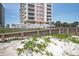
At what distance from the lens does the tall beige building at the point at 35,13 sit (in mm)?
3148

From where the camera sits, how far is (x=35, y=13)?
320 centimetres

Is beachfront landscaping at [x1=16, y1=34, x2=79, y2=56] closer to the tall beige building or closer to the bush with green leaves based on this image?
the bush with green leaves

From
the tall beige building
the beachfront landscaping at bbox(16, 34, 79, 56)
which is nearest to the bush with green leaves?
the beachfront landscaping at bbox(16, 34, 79, 56)

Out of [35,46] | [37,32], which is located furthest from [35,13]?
[35,46]

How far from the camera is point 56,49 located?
10.3ft

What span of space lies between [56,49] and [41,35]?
24 cm

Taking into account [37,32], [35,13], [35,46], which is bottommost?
[35,46]

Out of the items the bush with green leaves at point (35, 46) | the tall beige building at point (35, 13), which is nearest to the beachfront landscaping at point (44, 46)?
the bush with green leaves at point (35, 46)

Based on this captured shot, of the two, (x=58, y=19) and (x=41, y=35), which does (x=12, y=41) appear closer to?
(x=41, y=35)

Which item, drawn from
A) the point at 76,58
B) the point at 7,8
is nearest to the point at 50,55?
the point at 76,58

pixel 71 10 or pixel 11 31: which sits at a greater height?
pixel 71 10

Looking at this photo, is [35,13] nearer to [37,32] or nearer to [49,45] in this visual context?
[37,32]

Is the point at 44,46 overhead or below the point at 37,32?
below

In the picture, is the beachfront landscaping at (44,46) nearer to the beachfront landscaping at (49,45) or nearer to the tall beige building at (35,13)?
the beachfront landscaping at (49,45)
